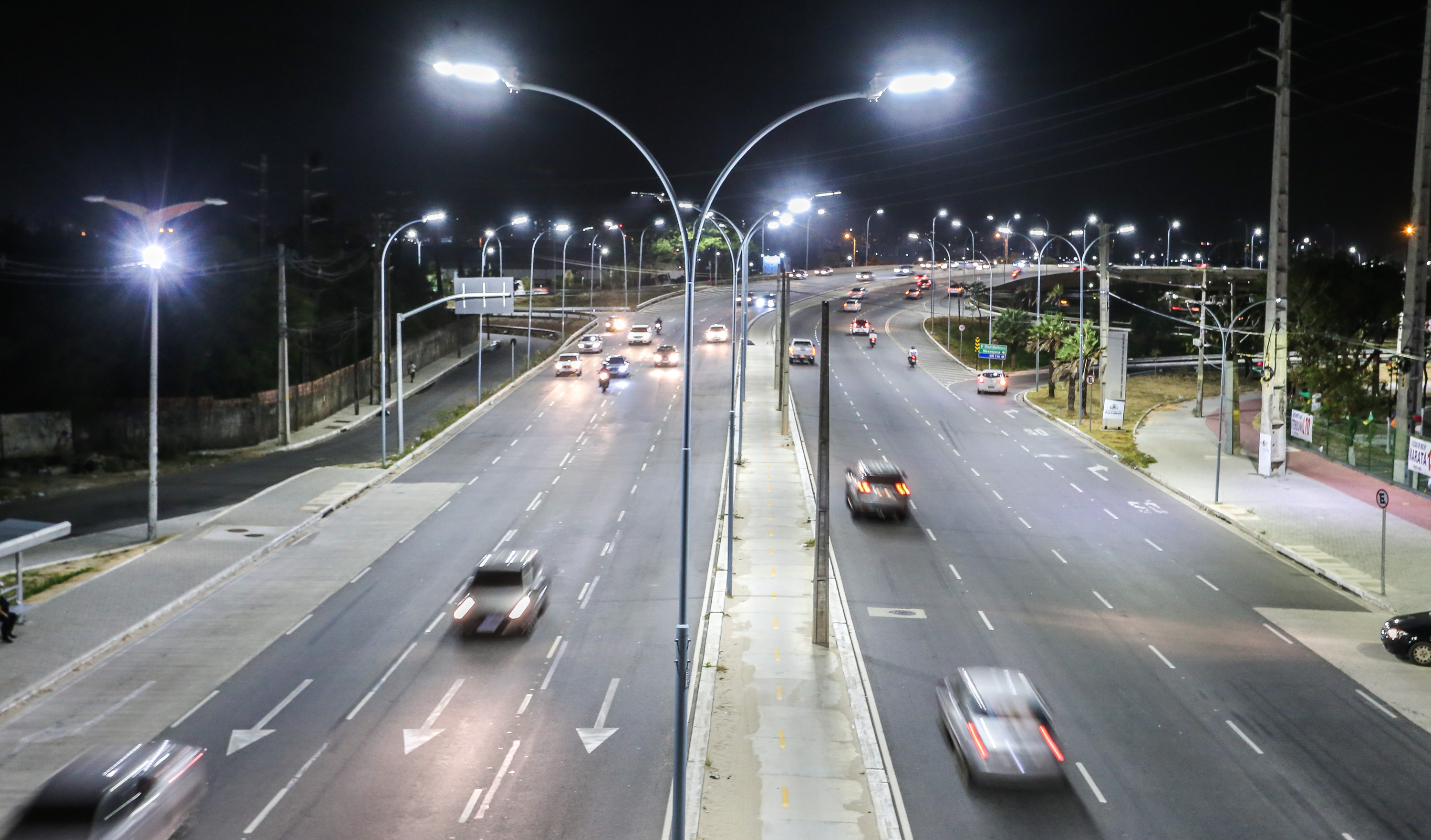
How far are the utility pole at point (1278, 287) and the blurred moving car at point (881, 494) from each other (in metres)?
A: 18.6

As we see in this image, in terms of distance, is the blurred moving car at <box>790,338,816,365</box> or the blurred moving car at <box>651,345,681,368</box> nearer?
the blurred moving car at <box>651,345,681,368</box>

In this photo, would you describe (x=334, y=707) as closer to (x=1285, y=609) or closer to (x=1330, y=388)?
(x=1285, y=609)

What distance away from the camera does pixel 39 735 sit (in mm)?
19469

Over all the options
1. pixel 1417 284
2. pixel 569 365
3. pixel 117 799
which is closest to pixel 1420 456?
pixel 1417 284

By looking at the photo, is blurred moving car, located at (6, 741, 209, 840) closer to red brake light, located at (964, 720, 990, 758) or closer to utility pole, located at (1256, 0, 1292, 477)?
red brake light, located at (964, 720, 990, 758)

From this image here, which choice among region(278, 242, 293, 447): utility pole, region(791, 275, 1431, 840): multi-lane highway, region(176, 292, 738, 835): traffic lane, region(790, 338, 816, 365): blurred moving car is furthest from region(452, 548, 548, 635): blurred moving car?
region(790, 338, 816, 365): blurred moving car

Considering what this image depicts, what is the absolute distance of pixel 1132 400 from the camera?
7150 centimetres

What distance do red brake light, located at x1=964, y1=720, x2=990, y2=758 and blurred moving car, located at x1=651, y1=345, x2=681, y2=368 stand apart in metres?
61.0

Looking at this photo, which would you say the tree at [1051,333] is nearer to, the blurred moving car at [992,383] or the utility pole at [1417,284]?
the blurred moving car at [992,383]

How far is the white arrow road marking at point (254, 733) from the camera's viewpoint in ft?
61.7

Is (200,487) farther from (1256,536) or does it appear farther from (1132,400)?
(1132,400)

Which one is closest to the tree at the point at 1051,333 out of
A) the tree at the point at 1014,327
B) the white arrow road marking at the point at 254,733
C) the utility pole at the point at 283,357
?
the tree at the point at 1014,327

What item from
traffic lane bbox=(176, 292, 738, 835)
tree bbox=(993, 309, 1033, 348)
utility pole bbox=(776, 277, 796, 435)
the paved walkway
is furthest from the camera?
tree bbox=(993, 309, 1033, 348)

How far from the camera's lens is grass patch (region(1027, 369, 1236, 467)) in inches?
2051
